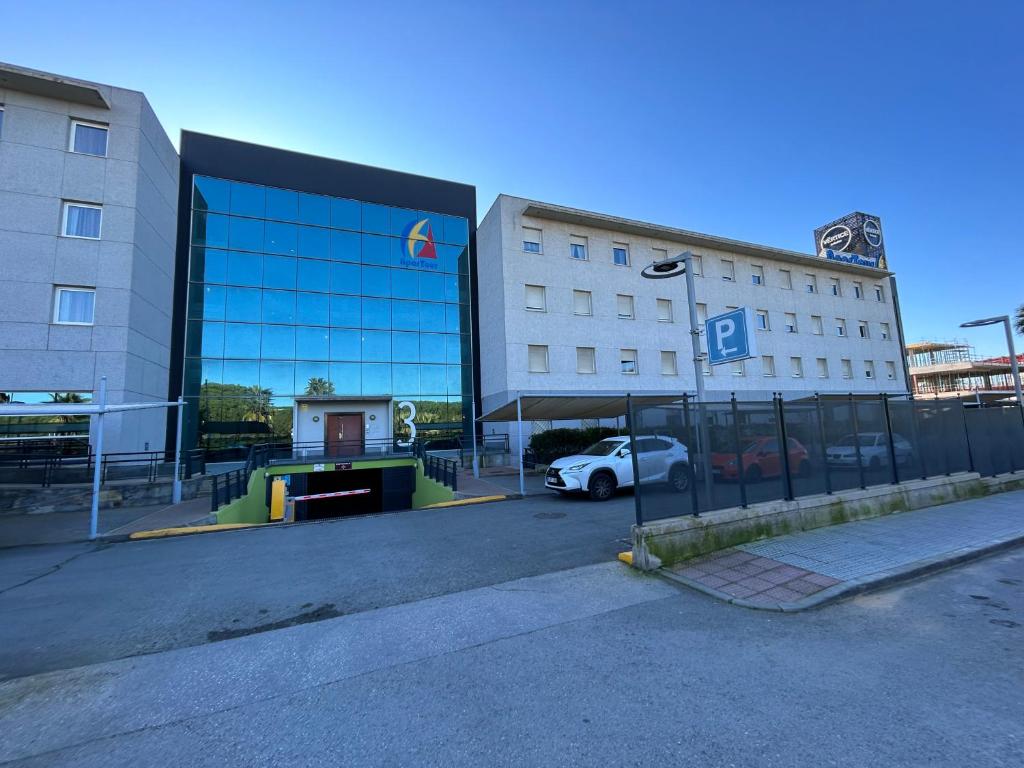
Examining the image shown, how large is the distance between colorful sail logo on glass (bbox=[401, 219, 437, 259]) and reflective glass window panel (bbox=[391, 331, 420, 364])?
424 centimetres

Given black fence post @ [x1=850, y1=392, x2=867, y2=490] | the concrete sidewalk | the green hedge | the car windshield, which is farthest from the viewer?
the green hedge

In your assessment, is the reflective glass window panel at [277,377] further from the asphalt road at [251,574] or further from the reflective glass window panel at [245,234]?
the asphalt road at [251,574]

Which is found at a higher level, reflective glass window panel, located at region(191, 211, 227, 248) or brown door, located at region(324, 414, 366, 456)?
reflective glass window panel, located at region(191, 211, 227, 248)

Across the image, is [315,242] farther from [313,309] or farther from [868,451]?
[868,451]

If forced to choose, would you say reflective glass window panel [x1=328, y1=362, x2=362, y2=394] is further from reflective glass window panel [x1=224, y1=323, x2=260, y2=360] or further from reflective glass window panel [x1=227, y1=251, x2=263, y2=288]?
reflective glass window panel [x1=227, y1=251, x2=263, y2=288]

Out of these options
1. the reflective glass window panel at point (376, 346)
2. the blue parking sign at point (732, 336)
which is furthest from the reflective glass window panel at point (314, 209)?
the blue parking sign at point (732, 336)

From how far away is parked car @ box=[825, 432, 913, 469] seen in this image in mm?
7828

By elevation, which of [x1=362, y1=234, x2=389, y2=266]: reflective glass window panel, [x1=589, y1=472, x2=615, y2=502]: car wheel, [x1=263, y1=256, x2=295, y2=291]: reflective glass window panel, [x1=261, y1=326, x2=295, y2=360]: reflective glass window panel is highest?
[x1=362, y1=234, x2=389, y2=266]: reflective glass window panel

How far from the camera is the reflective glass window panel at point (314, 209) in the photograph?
2098 cm

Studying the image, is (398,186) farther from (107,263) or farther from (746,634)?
(746,634)

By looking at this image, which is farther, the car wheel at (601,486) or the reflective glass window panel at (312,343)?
the reflective glass window panel at (312,343)

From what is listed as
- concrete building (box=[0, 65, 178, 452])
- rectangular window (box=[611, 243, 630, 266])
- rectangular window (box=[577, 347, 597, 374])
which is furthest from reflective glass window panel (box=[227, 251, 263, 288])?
rectangular window (box=[611, 243, 630, 266])

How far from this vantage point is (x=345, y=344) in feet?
67.8

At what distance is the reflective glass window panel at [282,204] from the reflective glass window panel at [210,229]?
6.50ft
